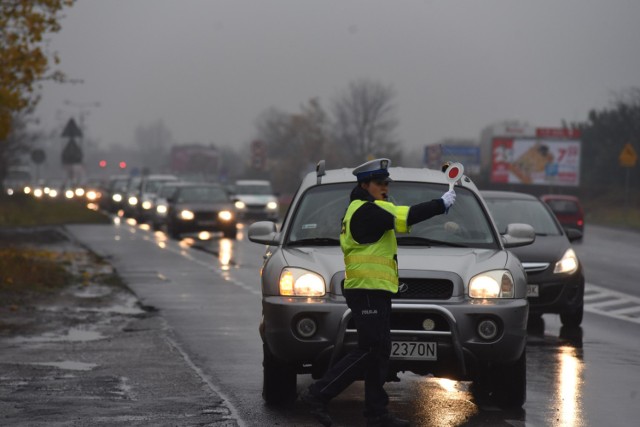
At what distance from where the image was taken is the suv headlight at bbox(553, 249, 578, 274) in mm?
15641

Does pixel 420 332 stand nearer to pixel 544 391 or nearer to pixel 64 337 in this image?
pixel 544 391

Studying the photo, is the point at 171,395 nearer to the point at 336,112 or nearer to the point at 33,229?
the point at 33,229

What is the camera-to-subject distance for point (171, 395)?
33.4ft

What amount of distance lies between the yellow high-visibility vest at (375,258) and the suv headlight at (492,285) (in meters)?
1.06

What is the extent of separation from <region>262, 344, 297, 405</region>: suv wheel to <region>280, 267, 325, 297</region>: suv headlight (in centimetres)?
44

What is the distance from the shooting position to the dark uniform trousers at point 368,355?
8.49 metres

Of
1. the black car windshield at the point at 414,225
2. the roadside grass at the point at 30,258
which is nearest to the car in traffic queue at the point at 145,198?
the roadside grass at the point at 30,258

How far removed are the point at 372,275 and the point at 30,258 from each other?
17.9 m

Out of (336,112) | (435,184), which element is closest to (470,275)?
(435,184)

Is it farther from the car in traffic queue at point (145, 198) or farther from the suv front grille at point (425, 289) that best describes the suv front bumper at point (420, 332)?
the car in traffic queue at point (145, 198)

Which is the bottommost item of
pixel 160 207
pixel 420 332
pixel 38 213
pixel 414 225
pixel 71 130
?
pixel 38 213

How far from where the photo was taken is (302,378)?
37.1 feet

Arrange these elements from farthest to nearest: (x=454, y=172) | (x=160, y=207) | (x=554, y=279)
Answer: (x=160, y=207) < (x=554, y=279) < (x=454, y=172)

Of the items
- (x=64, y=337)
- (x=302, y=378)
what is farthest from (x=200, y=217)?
(x=302, y=378)
